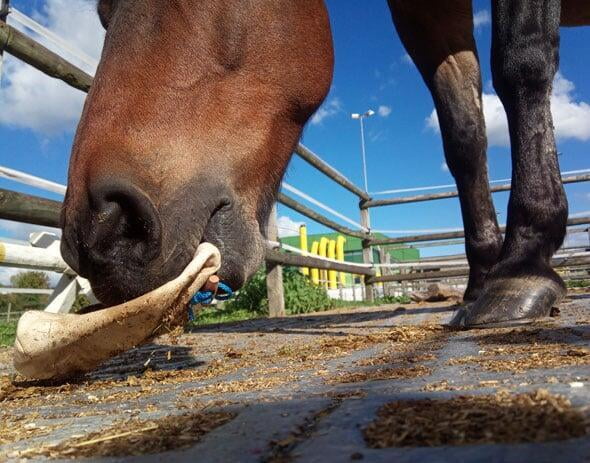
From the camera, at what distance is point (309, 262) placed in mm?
6148

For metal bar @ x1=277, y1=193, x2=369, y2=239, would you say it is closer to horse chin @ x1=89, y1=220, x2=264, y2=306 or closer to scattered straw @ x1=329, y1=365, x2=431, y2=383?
horse chin @ x1=89, y1=220, x2=264, y2=306

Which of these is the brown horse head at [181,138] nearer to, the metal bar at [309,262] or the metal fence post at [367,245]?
the metal bar at [309,262]

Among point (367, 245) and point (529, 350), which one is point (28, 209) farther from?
point (367, 245)

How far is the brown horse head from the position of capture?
4.35 ft

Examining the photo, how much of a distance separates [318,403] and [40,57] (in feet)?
9.57

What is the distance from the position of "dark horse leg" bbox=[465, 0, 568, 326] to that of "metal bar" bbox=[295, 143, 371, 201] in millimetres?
3357

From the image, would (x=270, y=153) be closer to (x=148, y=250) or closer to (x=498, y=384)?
(x=148, y=250)

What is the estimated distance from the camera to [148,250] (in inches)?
52.7

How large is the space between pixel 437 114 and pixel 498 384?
250 cm

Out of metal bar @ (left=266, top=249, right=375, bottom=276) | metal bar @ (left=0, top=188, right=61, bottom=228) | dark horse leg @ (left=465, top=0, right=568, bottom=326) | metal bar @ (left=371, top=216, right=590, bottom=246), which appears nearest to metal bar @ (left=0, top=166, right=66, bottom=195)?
metal bar @ (left=0, top=188, right=61, bottom=228)

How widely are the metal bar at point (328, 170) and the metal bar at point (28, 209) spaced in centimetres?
291

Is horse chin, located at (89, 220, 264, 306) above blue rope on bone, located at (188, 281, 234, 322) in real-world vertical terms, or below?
above

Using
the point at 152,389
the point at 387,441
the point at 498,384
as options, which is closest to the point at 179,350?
the point at 152,389

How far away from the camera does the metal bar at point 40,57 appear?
9.65ft
